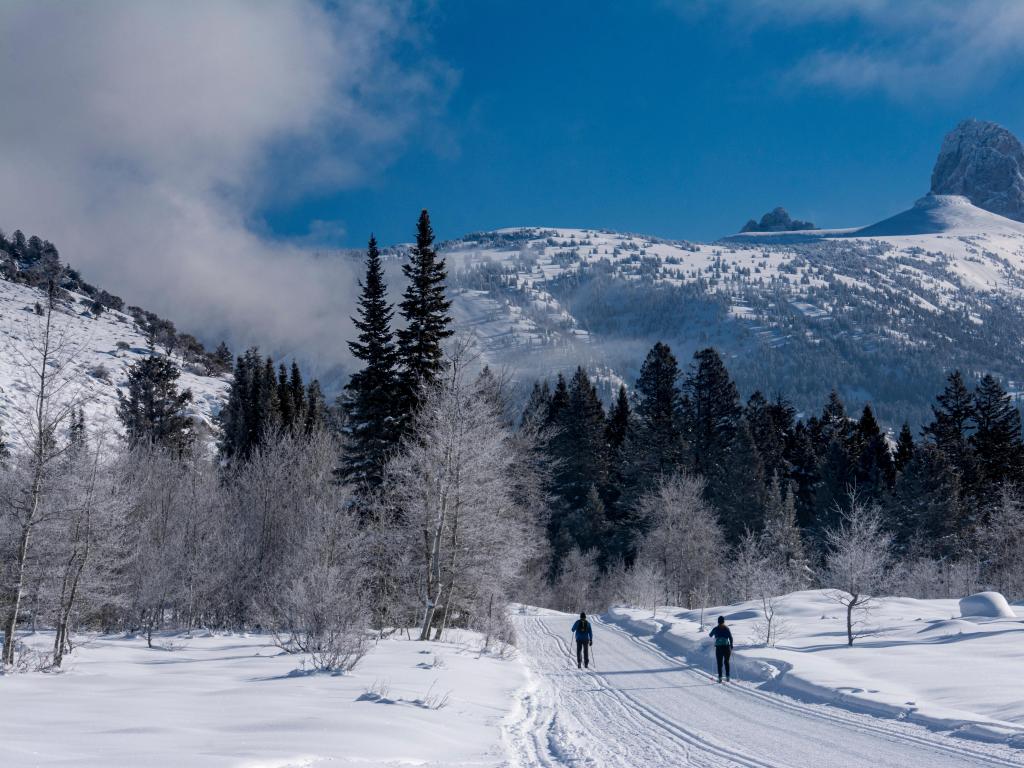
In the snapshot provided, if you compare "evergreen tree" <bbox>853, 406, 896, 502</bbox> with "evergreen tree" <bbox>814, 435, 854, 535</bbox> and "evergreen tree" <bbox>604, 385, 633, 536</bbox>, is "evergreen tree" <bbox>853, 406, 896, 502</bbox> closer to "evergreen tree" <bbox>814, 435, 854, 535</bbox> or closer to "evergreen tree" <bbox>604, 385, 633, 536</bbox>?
"evergreen tree" <bbox>814, 435, 854, 535</bbox>

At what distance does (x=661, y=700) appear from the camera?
15.0 metres

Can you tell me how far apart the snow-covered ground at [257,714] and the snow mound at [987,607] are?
2319cm

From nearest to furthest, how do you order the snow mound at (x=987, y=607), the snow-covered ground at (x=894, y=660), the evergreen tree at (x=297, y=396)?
the snow-covered ground at (x=894, y=660) → the snow mound at (x=987, y=607) → the evergreen tree at (x=297, y=396)

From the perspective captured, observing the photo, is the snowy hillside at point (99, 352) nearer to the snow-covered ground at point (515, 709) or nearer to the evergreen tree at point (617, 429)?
the evergreen tree at point (617, 429)

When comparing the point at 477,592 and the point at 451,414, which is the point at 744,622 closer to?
the point at 477,592

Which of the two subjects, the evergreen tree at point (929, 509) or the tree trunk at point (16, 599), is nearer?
the tree trunk at point (16, 599)

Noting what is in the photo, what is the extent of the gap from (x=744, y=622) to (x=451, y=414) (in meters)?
18.6

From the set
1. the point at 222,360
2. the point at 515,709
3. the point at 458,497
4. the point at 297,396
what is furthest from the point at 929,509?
the point at 222,360

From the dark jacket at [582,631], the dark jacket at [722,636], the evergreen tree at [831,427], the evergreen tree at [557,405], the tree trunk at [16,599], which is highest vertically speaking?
the evergreen tree at [557,405]

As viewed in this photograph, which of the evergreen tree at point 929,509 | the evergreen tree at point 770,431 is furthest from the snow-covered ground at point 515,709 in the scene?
the evergreen tree at point 770,431

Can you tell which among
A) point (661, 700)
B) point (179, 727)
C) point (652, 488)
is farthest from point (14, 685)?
point (652, 488)

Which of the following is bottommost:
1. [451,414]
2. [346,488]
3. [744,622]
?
[744,622]

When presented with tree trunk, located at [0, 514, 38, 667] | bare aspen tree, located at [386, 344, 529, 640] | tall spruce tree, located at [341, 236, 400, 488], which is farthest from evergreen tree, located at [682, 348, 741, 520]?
tree trunk, located at [0, 514, 38, 667]

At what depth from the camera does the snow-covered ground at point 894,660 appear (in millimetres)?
12664
